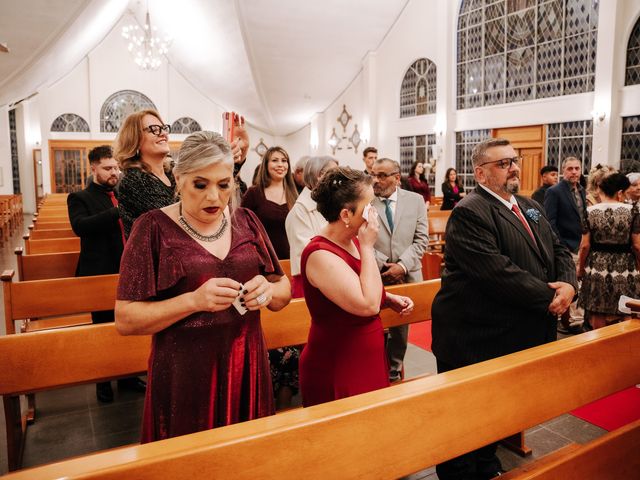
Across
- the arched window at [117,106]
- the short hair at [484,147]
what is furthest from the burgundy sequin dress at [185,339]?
the arched window at [117,106]

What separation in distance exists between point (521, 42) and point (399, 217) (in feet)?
32.6

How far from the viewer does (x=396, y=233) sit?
11.1 ft

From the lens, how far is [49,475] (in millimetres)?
1024

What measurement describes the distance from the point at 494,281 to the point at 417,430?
3.10 ft

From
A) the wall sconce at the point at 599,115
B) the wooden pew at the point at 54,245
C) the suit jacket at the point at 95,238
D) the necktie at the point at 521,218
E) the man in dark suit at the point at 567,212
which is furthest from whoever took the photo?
the wall sconce at the point at 599,115

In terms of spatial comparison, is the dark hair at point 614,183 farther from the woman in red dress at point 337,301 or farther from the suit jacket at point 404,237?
the woman in red dress at point 337,301

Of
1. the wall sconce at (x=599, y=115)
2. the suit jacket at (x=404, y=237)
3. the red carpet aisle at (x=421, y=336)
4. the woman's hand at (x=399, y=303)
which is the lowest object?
the red carpet aisle at (x=421, y=336)

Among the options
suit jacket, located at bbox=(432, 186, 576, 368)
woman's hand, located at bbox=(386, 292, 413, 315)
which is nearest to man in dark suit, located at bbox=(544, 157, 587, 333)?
suit jacket, located at bbox=(432, 186, 576, 368)

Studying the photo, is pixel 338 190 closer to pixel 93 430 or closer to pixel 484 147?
pixel 484 147

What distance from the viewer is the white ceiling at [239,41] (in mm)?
10562

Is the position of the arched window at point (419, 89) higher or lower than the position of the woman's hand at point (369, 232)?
higher

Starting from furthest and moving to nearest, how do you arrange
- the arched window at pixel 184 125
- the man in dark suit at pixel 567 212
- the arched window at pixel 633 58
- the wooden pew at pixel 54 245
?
the arched window at pixel 184 125 → the arched window at pixel 633 58 → the man in dark suit at pixel 567 212 → the wooden pew at pixel 54 245

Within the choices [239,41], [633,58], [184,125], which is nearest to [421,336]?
Answer: [633,58]

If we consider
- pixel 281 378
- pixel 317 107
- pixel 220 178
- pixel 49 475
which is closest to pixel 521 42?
pixel 317 107
